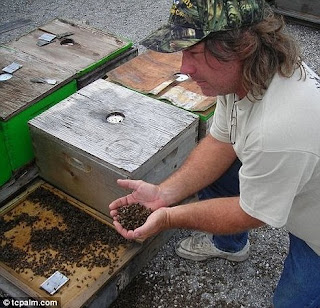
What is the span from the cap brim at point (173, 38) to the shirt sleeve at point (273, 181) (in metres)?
0.46

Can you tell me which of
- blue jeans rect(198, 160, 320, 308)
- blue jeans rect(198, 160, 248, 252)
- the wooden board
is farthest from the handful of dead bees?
blue jeans rect(198, 160, 320, 308)

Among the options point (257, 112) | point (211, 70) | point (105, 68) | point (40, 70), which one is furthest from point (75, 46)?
point (257, 112)

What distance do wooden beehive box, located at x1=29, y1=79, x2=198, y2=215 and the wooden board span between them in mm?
157

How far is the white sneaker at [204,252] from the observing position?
2730 mm

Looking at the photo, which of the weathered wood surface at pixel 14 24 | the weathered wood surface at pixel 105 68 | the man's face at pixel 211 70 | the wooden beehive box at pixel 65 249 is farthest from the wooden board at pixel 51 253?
the weathered wood surface at pixel 14 24

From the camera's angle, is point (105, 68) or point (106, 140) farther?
point (105, 68)

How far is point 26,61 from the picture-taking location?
A: 9.97 feet

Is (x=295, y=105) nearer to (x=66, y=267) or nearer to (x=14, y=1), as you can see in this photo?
(x=66, y=267)

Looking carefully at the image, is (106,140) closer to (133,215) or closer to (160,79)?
(133,215)

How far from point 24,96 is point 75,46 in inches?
27.8

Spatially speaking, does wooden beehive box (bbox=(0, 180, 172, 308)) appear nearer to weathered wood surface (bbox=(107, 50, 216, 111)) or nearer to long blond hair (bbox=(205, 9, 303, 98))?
weathered wood surface (bbox=(107, 50, 216, 111))

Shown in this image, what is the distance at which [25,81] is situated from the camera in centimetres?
282

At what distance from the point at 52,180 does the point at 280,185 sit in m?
1.53

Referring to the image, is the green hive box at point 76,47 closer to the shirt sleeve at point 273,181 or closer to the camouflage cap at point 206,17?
the camouflage cap at point 206,17
